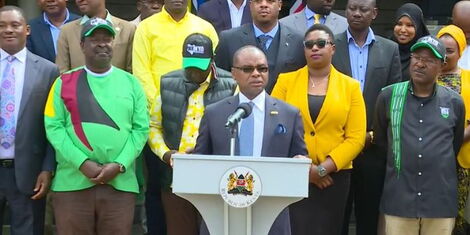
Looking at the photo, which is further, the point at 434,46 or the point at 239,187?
the point at 434,46

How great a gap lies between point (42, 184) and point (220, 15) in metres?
2.29

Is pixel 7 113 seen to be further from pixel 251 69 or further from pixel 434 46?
pixel 434 46

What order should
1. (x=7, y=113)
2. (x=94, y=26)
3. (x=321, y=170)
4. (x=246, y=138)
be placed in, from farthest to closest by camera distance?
1. (x=7, y=113)
2. (x=321, y=170)
3. (x=94, y=26)
4. (x=246, y=138)

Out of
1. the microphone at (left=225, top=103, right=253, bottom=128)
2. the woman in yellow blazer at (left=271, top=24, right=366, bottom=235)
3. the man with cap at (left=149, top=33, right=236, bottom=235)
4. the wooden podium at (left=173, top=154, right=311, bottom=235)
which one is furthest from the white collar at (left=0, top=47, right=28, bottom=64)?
the microphone at (left=225, top=103, right=253, bottom=128)

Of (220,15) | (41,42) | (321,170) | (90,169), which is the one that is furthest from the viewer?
A: (220,15)

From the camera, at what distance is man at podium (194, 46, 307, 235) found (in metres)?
5.47

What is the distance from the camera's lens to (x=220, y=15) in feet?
25.1

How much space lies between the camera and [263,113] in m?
5.54

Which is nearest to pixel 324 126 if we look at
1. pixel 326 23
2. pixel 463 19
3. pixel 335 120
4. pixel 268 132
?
pixel 335 120

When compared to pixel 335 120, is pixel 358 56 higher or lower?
higher

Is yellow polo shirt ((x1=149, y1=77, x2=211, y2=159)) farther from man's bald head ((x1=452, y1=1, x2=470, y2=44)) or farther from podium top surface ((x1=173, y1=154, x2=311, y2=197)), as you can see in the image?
man's bald head ((x1=452, y1=1, x2=470, y2=44))

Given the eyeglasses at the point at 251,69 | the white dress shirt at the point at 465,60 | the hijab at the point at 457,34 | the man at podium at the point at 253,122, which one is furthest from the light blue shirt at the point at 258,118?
the white dress shirt at the point at 465,60

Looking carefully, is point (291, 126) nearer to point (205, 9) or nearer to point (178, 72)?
point (178, 72)

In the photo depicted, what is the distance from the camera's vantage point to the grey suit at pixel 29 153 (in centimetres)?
633
